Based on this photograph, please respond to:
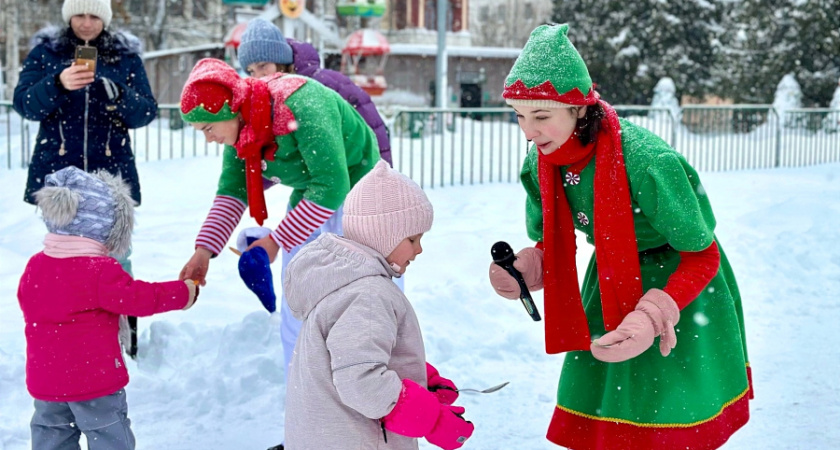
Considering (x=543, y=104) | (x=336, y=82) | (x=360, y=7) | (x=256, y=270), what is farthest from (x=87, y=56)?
(x=360, y=7)

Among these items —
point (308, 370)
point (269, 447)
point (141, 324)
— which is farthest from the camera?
point (141, 324)

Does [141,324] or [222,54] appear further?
[222,54]

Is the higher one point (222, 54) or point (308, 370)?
point (222, 54)

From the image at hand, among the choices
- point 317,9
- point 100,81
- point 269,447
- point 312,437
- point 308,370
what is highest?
point 317,9

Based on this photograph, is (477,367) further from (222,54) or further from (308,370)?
(222,54)

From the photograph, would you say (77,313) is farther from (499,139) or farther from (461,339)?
(499,139)

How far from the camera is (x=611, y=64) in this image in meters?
30.3

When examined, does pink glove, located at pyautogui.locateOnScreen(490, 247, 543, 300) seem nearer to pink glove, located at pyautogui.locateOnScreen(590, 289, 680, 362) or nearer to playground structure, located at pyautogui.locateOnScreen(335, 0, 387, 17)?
pink glove, located at pyautogui.locateOnScreen(590, 289, 680, 362)

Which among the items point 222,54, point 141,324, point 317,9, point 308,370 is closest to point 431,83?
point 317,9

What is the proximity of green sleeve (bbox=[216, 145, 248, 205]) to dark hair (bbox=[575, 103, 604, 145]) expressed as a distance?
6.47 feet

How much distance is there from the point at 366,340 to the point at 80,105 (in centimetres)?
331

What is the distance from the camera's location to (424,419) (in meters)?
2.53

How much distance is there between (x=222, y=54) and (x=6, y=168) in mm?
15672

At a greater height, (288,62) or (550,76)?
(288,62)
